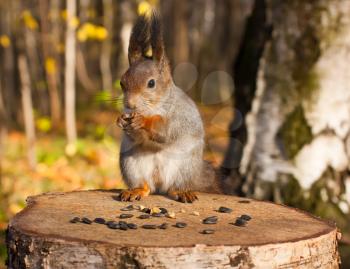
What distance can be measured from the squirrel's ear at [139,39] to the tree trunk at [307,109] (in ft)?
5.54

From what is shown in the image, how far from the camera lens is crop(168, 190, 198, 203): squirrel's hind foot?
345cm

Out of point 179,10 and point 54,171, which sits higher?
point 179,10

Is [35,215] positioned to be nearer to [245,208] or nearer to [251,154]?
[245,208]

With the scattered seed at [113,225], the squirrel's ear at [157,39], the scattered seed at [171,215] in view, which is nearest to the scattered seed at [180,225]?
the scattered seed at [171,215]

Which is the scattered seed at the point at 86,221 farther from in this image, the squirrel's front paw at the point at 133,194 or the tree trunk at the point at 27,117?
the tree trunk at the point at 27,117

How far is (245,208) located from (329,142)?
6.21 feet

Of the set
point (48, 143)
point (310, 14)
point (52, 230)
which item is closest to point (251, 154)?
point (310, 14)

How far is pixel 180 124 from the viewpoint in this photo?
369 cm

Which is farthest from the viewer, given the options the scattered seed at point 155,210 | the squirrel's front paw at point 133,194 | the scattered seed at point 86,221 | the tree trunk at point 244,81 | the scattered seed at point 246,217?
the tree trunk at point 244,81

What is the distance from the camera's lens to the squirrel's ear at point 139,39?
3539mm

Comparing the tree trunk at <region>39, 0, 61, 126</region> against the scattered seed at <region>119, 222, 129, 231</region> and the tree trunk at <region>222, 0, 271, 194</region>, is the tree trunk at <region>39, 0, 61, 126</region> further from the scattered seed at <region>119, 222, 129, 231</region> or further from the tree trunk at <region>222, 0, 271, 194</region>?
the scattered seed at <region>119, 222, 129, 231</region>

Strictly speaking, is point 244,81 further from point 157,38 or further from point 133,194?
point 133,194

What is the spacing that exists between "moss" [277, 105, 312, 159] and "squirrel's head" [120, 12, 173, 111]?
160 centimetres

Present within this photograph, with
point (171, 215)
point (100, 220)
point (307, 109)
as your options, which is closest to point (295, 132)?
point (307, 109)
